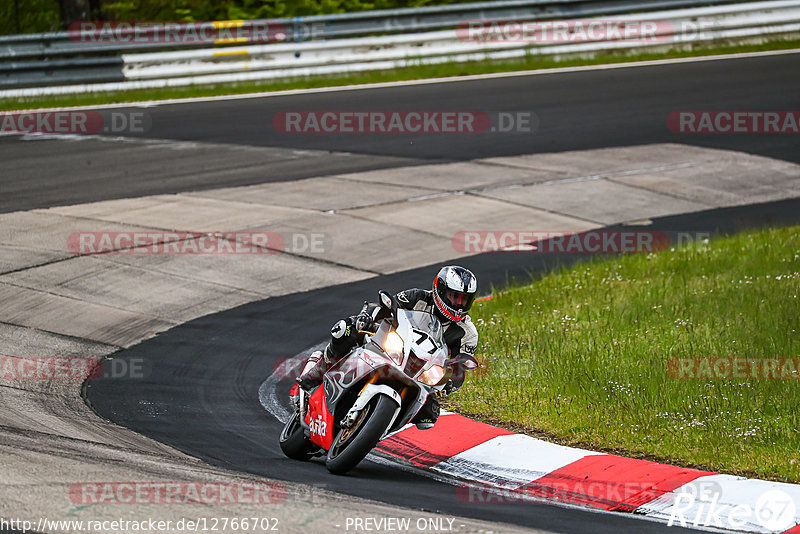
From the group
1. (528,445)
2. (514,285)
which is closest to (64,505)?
(528,445)

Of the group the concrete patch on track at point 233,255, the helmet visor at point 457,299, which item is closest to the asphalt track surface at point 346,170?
the concrete patch on track at point 233,255

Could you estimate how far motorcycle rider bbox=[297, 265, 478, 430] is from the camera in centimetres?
733

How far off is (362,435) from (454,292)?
1161 millimetres

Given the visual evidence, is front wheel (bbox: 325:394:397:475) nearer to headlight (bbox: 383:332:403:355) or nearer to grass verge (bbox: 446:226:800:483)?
headlight (bbox: 383:332:403:355)

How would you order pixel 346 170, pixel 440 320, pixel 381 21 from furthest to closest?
pixel 381 21 → pixel 346 170 → pixel 440 320

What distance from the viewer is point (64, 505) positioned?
5.46 metres

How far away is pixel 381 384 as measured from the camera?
713cm

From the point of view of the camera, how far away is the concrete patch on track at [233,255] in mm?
6680

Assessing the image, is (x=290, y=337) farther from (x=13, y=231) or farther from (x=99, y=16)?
(x=99, y=16)

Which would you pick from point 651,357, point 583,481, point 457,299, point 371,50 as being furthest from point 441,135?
A: point 583,481

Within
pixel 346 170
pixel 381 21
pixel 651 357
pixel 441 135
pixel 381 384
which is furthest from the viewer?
pixel 381 21

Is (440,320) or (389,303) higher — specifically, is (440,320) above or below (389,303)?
below

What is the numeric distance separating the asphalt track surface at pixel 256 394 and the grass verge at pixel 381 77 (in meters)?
11.1

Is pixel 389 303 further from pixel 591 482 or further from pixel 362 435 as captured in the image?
pixel 591 482
